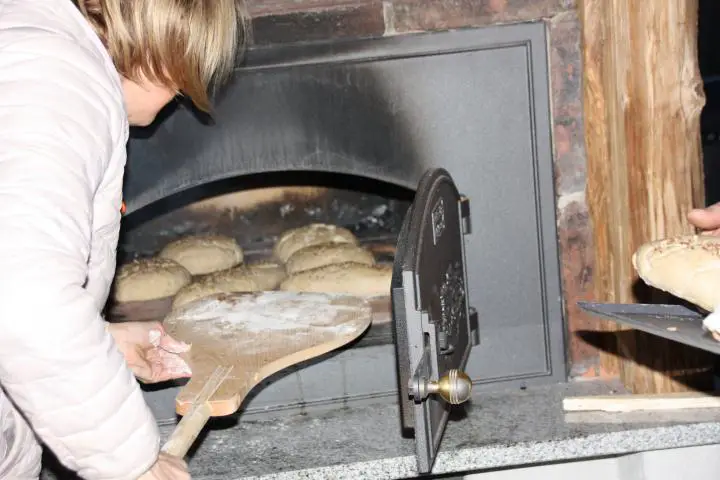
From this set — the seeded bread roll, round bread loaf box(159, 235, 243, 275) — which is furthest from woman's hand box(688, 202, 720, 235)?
round bread loaf box(159, 235, 243, 275)

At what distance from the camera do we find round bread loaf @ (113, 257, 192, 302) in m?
2.27

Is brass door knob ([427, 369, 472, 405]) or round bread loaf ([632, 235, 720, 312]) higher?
round bread loaf ([632, 235, 720, 312])

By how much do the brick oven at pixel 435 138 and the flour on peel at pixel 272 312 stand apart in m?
0.20

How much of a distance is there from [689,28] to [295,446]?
3.85ft

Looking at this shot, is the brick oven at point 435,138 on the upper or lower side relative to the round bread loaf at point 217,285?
upper

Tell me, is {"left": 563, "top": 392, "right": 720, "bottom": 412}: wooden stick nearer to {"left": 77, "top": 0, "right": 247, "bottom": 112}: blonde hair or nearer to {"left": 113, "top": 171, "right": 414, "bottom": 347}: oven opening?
{"left": 113, "top": 171, "right": 414, "bottom": 347}: oven opening

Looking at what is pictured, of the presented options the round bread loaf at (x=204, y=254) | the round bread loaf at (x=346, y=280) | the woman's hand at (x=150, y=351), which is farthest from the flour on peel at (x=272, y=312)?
the round bread loaf at (x=204, y=254)

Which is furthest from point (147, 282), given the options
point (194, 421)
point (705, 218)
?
point (705, 218)

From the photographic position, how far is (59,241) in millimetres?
1040

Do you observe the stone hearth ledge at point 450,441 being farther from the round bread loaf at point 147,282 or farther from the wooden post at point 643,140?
the round bread loaf at point 147,282

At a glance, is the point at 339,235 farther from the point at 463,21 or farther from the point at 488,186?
the point at 463,21

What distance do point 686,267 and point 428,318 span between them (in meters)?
0.42

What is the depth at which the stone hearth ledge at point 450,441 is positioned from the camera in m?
1.79

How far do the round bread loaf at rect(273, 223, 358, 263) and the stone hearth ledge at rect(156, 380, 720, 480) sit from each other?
613 millimetres
